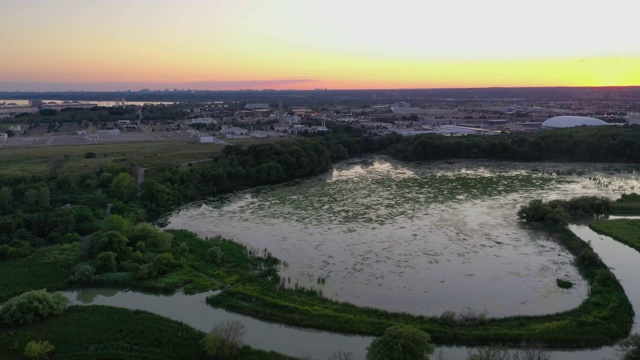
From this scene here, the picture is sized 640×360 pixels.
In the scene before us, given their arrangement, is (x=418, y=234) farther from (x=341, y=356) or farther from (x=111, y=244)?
(x=111, y=244)

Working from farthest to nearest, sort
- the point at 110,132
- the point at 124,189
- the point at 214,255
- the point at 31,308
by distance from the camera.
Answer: the point at 110,132 < the point at 124,189 < the point at 214,255 < the point at 31,308

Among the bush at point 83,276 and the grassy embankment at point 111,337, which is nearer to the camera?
the grassy embankment at point 111,337

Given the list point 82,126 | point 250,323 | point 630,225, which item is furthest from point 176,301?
point 82,126

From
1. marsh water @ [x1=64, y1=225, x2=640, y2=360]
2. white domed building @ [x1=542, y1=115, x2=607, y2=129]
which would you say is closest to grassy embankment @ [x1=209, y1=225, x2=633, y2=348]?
marsh water @ [x1=64, y1=225, x2=640, y2=360]

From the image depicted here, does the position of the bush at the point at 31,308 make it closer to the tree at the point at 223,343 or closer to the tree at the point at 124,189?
the tree at the point at 223,343

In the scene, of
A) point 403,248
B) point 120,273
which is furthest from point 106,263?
point 403,248

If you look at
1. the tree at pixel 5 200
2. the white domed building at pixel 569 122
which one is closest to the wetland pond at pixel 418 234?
the tree at pixel 5 200
